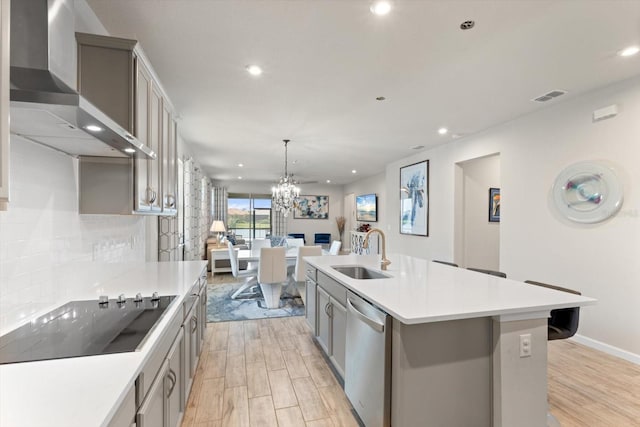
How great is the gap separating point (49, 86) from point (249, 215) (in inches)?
391

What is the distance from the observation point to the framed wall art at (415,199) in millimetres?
5734

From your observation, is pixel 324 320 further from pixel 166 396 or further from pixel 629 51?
pixel 629 51

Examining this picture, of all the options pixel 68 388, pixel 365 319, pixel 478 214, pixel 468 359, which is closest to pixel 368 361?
pixel 365 319

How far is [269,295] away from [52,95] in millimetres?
3754

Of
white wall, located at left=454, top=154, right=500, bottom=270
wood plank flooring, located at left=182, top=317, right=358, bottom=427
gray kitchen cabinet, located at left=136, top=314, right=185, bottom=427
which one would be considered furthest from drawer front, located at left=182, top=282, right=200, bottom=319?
white wall, located at left=454, top=154, right=500, bottom=270

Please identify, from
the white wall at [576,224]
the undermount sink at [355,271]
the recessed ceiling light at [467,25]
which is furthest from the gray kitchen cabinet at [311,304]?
the white wall at [576,224]

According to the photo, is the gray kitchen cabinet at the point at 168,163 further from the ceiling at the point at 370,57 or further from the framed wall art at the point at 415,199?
the framed wall art at the point at 415,199

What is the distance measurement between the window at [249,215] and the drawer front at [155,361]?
9.22 meters

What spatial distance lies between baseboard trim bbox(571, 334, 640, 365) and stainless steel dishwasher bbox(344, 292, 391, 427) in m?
2.82

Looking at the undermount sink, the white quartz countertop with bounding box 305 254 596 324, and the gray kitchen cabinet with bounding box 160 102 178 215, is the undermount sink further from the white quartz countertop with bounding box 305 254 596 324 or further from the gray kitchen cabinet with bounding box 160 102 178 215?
the gray kitchen cabinet with bounding box 160 102 178 215

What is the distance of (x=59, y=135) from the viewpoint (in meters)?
1.33

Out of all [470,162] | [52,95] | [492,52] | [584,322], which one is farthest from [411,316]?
[470,162]

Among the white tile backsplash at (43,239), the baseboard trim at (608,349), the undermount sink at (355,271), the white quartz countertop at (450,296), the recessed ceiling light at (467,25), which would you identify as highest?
the recessed ceiling light at (467,25)

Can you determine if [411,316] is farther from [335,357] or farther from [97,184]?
[97,184]
